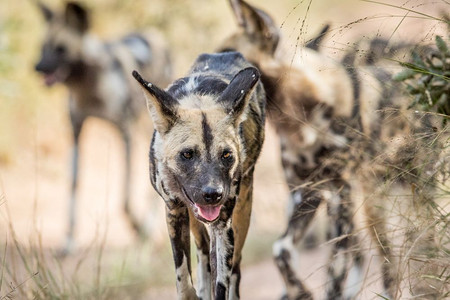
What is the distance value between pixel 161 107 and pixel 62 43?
16.2 feet

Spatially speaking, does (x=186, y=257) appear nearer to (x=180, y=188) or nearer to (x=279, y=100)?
(x=180, y=188)

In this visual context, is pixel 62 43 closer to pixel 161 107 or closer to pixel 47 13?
pixel 47 13

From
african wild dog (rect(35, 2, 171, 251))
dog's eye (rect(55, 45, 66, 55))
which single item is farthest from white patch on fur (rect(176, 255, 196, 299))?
dog's eye (rect(55, 45, 66, 55))

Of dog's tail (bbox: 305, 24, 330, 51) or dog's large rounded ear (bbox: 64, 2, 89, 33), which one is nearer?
dog's tail (bbox: 305, 24, 330, 51)

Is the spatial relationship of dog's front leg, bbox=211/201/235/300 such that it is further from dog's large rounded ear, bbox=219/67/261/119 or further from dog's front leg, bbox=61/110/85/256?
dog's front leg, bbox=61/110/85/256

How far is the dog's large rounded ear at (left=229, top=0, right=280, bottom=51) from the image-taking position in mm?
4797

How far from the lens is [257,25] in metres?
4.84

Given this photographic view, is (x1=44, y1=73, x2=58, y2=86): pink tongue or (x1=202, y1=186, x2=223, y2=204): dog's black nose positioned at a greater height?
(x1=44, y1=73, x2=58, y2=86): pink tongue

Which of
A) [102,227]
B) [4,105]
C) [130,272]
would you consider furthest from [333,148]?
[4,105]

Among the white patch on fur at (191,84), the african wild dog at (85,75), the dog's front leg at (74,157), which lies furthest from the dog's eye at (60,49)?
the white patch on fur at (191,84)

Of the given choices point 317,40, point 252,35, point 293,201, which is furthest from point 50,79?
point 317,40

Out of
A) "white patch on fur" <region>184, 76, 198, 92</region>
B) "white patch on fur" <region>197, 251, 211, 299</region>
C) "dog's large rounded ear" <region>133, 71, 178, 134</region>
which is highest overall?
"white patch on fur" <region>184, 76, 198, 92</region>

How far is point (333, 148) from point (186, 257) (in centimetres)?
144

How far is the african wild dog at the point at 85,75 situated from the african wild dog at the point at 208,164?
4.11 m
